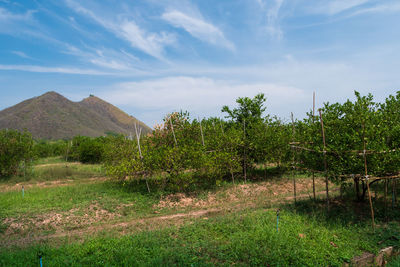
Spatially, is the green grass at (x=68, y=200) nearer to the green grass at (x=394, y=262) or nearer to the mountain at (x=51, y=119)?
the green grass at (x=394, y=262)

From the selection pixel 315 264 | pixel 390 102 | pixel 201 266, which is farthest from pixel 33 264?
pixel 390 102

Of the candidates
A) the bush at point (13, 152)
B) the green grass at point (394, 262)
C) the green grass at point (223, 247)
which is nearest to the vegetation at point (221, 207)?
the green grass at point (223, 247)

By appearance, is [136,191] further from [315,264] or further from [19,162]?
[19,162]

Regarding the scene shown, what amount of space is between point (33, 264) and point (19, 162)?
16.7 meters

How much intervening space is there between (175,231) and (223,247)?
1783 mm

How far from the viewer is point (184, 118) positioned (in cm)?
1512

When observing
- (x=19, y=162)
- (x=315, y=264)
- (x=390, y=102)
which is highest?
(x=390, y=102)

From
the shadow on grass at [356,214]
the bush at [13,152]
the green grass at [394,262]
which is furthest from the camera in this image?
the bush at [13,152]

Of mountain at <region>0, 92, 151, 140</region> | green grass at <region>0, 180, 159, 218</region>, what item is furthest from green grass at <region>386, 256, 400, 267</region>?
mountain at <region>0, 92, 151, 140</region>

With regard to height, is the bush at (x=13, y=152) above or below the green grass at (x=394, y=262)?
above

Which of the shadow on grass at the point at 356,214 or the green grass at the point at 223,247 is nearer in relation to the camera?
the green grass at the point at 223,247

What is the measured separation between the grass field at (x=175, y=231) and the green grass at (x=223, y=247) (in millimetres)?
22

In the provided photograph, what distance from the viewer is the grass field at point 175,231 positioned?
591cm

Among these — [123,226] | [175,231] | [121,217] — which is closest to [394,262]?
[175,231]
